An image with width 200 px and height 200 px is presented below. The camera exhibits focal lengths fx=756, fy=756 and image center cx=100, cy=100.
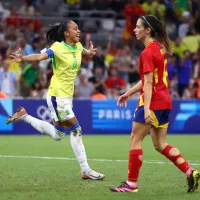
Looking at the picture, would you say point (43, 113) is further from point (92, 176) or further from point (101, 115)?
point (92, 176)

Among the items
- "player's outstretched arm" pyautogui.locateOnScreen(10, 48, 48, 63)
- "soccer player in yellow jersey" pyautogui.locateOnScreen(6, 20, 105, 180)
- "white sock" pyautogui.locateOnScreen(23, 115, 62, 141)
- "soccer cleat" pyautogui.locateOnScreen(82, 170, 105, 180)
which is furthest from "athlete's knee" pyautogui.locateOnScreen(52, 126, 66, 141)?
"player's outstretched arm" pyautogui.locateOnScreen(10, 48, 48, 63)

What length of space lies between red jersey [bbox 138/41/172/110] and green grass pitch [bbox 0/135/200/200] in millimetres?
1101

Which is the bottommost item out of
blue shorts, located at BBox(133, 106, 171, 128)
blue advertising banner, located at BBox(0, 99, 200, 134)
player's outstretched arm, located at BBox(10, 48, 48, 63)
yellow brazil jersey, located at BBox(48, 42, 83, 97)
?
blue advertising banner, located at BBox(0, 99, 200, 134)

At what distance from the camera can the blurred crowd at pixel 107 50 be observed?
2162 cm

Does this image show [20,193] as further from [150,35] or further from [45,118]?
[45,118]

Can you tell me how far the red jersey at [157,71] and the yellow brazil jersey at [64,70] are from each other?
6.43ft

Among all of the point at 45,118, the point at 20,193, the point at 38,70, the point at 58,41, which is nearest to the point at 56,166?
the point at 58,41

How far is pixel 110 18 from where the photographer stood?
27.2 metres

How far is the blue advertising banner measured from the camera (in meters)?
19.5

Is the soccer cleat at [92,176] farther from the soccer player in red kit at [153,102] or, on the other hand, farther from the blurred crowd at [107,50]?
the blurred crowd at [107,50]

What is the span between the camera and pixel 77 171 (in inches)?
457

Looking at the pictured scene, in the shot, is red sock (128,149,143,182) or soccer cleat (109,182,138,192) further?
soccer cleat (109,182,138,192)

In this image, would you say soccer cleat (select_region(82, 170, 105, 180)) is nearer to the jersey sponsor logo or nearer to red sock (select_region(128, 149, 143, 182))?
red sock (select_region(128, 149, 143, 182))

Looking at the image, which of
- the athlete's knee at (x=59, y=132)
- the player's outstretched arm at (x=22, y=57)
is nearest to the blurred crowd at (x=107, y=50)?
the athlete's knee at (x=59, y=132)
